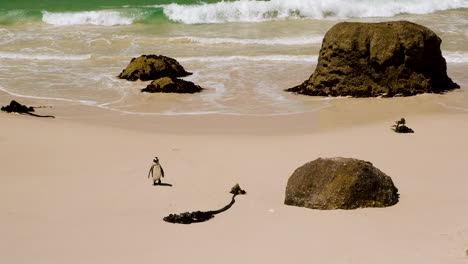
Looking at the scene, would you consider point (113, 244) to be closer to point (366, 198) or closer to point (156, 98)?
point (366, 198)

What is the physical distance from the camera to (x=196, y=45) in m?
22.7

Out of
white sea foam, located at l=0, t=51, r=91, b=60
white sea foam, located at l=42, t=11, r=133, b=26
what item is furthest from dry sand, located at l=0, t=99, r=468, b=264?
white sea foam, located at l=42, t=11, r=133, b=26

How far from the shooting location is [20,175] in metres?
9.06

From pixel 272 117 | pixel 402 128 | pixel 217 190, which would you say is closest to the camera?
pixel 217 190

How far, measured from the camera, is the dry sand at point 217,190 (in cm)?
646

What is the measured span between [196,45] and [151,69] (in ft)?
19.8

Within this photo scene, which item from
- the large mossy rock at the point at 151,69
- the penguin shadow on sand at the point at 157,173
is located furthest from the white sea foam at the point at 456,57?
the penguin shadow on sand at the point at 157,173

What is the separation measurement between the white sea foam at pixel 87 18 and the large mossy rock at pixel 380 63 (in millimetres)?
16002

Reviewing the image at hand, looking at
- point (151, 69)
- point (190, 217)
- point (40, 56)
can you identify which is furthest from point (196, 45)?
point (190, 217)

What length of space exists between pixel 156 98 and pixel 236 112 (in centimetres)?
233

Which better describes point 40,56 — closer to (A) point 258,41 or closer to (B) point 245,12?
(A) point 258,41

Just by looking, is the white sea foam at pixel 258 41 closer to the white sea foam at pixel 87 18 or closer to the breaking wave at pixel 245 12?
the breaking wave at pixel 245 12

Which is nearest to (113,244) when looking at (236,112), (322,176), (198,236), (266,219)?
(198,236)

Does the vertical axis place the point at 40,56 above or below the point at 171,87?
above
